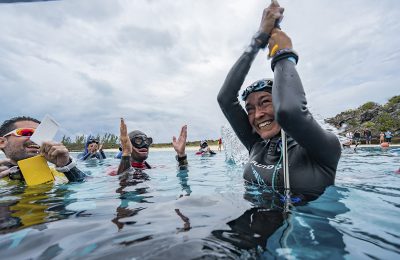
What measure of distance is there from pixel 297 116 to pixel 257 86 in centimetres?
109

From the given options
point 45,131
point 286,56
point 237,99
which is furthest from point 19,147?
point 286,56

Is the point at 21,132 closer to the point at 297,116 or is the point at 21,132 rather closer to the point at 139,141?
the point at 139,141

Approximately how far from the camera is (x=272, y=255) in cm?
136

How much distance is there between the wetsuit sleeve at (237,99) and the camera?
296cm

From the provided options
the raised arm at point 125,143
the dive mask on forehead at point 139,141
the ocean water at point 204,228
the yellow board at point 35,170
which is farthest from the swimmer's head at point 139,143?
the ocean water at point 204,228

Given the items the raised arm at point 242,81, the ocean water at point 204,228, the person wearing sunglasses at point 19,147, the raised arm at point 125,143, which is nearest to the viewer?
the ocean water at point 204,228

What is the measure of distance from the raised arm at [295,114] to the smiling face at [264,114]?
58 centimetres

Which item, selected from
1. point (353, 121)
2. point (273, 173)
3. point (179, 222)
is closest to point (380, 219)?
point (273, 173)

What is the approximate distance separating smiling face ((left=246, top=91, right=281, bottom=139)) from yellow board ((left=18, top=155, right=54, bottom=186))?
2909 millimetres

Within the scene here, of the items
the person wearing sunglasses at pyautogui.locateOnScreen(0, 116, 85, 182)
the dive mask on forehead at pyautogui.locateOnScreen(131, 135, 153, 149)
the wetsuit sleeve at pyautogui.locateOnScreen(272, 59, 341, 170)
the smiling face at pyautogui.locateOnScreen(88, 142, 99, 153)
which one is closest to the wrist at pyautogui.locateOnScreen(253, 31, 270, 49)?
the wetsuit sleeve at pyautogui.locateOnScreen(272, 59, 341, 170)

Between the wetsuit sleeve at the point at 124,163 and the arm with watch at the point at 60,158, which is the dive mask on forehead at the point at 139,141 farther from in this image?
the arm with watch at the point at 60,158

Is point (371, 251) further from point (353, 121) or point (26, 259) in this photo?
point (353, 121)

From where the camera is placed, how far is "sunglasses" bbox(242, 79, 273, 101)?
2.93m

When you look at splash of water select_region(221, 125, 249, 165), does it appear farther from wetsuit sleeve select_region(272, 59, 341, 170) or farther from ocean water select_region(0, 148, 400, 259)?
wetsuit sleeve select_region(272, 59, 341, 170)
